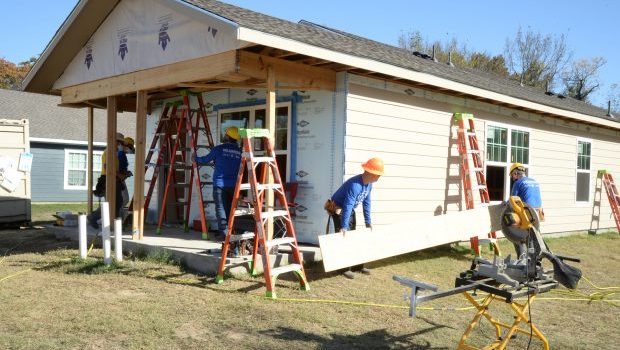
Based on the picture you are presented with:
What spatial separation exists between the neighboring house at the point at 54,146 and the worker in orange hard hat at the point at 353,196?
17.0 meters

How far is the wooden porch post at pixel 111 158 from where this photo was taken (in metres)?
9.43

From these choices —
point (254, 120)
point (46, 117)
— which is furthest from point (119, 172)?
point (46, 117)

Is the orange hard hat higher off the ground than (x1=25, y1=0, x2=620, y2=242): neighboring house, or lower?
lower

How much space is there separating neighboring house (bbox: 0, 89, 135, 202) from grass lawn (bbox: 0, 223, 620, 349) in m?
13.9

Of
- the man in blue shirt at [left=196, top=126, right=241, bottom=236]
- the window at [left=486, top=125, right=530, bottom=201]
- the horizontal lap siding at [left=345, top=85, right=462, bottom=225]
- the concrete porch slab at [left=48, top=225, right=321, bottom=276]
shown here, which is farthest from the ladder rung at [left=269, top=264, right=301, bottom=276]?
the window at [left=486, top=125, right=530, bottom=201]

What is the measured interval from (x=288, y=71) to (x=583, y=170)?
992cm

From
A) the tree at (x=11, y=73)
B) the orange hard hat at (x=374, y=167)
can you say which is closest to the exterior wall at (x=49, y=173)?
the orange hard hat at (x=374, y=167)

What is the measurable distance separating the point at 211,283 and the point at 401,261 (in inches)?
134

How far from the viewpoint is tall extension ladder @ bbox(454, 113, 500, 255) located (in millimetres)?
9875

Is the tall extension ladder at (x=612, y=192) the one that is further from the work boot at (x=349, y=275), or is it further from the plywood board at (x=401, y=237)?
the work boot at (x=349, y=275)

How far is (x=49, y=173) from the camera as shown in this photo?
20906 millimetres

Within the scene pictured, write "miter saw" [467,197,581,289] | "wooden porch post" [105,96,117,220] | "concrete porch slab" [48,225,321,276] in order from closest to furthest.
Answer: "miter saw" [467,197,581,289] < "concrete porch slab" [48,225,321,276] < "wooden porch post" [105,96,117,220]

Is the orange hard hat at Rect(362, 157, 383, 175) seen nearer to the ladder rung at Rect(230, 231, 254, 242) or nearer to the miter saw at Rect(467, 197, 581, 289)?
the ladder rung at Rect(230, 231, 254, 242)

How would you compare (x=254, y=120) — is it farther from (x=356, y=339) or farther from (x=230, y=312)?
(x=356, y=339)
